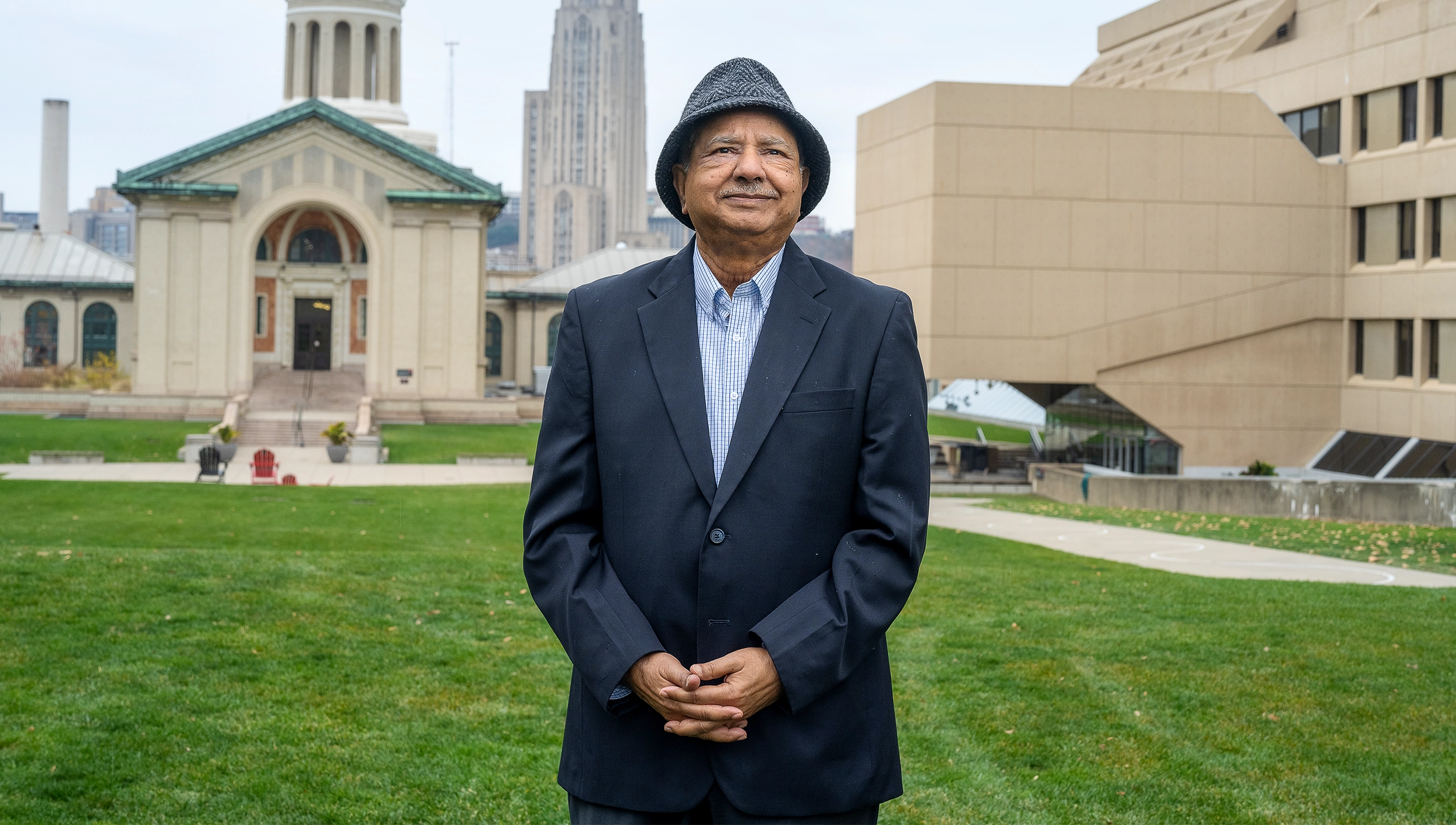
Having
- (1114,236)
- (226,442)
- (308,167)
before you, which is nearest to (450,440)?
(226,442)

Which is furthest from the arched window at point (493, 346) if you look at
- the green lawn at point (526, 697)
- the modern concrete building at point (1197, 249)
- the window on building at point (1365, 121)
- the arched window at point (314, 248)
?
the green lawn at point (526, 697)

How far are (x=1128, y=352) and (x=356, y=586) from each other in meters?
33.2

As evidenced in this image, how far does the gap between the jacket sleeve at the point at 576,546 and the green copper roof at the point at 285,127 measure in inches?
1941

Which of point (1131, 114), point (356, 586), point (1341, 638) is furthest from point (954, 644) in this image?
point (1131, 114)

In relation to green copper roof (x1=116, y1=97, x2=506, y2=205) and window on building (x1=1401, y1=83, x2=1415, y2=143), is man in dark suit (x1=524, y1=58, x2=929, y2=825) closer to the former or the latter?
window on building (x1=1401, y1=83, x2=1415, y2=143)

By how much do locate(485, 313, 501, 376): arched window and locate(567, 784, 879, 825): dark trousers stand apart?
66.7 meters

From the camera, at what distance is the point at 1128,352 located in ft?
133

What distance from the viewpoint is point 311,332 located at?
55031 millimetres

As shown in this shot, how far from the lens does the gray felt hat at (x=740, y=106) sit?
3.61 m

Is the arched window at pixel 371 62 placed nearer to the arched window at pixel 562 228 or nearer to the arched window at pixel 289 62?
the arched window at pixel 289 62

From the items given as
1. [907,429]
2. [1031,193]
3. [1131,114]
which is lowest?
[907,429]

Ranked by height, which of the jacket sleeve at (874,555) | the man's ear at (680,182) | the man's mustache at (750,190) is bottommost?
the jacket sleeve at (874,555)

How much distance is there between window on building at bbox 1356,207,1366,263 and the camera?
41094 mm

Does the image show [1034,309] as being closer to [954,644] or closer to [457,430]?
[457,430]
